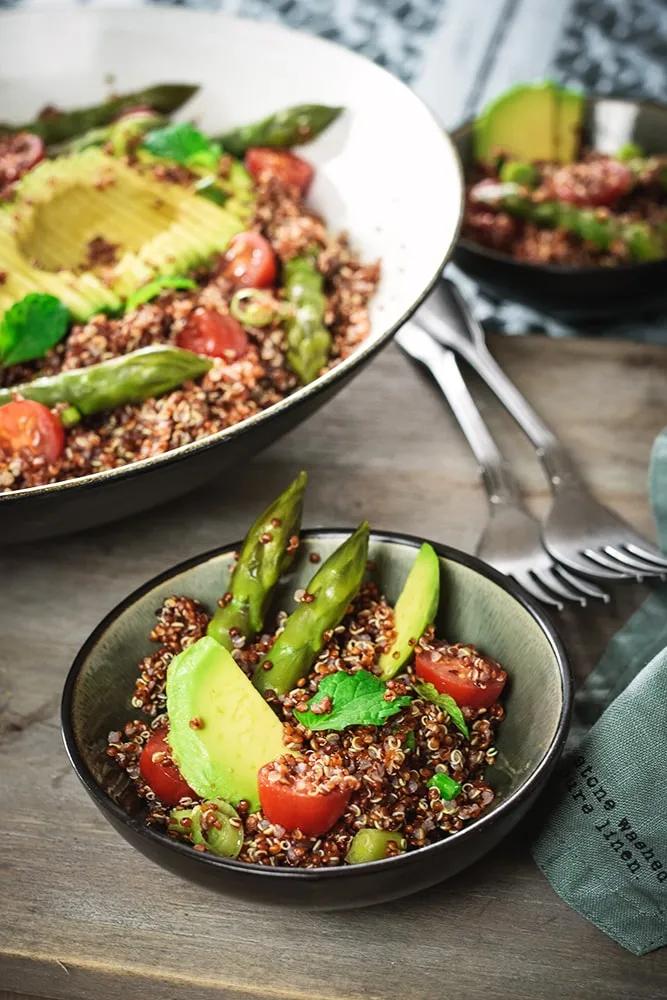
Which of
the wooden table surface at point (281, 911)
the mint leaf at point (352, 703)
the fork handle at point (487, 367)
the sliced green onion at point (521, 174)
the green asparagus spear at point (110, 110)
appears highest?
the green asparagus spear at point (110, 110)

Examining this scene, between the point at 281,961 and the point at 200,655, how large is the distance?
44cm

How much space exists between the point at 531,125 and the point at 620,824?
2.24 m

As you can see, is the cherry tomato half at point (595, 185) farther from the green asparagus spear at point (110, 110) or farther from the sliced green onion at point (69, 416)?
the sliced green onion at point (69, 416)

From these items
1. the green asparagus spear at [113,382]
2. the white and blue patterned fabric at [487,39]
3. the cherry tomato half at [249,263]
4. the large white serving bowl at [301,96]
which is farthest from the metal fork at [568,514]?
the white and blue patterned fabric at [487,39]

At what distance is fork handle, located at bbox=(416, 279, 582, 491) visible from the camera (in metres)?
2.46

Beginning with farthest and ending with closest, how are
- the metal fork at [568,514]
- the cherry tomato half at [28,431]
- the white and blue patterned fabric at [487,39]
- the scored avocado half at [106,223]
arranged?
the white and blue patterned fabric at [487,39]
the scored avocado half at [106,223]
the metal fork at [568,514]
the cherry tomato half at [28,431]

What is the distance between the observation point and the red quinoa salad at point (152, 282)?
2.20 meters

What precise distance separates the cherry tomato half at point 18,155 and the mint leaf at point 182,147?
26 cm

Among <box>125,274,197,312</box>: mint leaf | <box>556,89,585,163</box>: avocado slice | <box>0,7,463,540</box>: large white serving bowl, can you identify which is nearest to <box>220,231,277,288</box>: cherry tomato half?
<box>125,274,197,312</box>: mint leaf

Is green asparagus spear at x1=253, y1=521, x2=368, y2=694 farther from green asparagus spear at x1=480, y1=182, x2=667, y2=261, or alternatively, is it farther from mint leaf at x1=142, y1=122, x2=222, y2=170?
green asparagus spear at x1=480, y1=182, x2=667, y2=261

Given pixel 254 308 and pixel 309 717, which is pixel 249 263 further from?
pixel 309 717

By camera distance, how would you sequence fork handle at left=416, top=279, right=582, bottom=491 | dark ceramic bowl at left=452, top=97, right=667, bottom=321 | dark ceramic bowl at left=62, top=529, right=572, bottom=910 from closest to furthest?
dark ceramic bowl at left=62, top=529, right=572, bottom=910, fork handle at left=416, top=279, right=582, bottom=491, dark ceramic bowl at left=452, top=97, right=667, bottom=321

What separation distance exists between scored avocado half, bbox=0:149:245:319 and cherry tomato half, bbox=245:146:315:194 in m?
0.21

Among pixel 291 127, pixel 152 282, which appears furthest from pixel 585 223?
pixel 152 282
